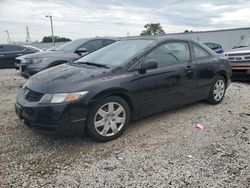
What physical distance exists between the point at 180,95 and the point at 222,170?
6.33 feet

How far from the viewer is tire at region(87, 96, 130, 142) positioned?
11.9 ft

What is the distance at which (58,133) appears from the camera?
3.43m

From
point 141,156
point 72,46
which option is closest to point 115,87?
point 141,156

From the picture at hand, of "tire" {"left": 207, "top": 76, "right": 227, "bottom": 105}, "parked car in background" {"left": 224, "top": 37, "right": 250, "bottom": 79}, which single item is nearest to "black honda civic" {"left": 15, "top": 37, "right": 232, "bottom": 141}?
"tire" {"left": 207, "top": 76, "right": 227, "bottom": 105}

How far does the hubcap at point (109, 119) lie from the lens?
3.70 meters

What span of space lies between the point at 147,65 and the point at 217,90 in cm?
236

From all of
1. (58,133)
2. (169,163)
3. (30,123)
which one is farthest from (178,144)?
(30,123)

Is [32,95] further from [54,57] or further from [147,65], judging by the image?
[54,57]

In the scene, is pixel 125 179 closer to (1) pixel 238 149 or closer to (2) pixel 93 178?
(2) pixel 93 178

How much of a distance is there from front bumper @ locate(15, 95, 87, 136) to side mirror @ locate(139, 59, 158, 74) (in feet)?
3.74

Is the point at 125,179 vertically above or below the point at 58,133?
below

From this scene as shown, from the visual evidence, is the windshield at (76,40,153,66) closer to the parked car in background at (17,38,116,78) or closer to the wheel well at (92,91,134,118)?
the wheel well at (92,91,134,118)

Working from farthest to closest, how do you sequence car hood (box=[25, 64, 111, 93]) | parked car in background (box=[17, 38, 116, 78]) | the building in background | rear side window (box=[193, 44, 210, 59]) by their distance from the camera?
the building in background < parked car in background (box=[17, 38, 116, 78]) < rear side window (box=[193, 44, 210, 59]) < car hood (box=[25, 64, 111, 93])

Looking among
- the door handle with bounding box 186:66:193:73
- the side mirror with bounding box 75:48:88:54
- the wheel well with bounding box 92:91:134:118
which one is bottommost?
the wheel well with bounding box 92:91:134:118
